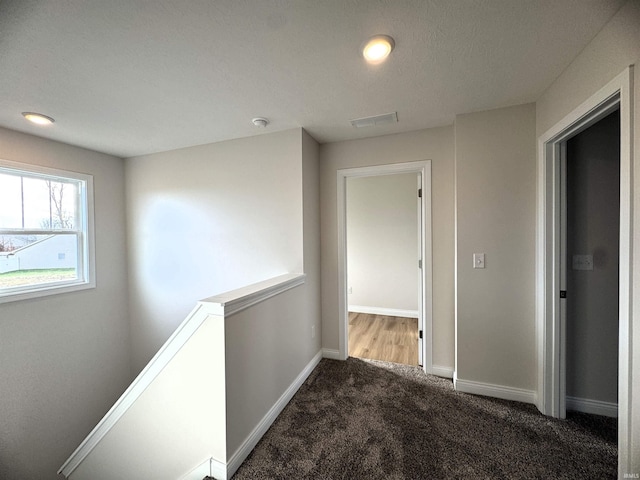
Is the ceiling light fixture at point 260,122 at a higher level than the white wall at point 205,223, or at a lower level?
higher

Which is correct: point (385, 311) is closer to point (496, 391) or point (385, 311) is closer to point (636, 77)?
point (496, 391)

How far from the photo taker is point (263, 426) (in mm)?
1722

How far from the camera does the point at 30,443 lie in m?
2.42

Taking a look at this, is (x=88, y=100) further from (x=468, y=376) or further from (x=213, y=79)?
(x=468, y=376)

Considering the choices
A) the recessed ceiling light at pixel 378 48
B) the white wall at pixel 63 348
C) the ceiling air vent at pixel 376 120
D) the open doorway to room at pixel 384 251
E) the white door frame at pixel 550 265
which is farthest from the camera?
the open doorway to room at pixel 384 251

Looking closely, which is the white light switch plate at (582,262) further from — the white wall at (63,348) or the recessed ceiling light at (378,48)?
the white wall at (63,348)

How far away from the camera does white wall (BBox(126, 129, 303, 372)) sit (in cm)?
252

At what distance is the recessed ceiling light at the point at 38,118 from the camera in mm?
2074

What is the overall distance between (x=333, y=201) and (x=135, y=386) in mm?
2303

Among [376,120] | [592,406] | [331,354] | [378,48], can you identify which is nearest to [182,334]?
[331,354]

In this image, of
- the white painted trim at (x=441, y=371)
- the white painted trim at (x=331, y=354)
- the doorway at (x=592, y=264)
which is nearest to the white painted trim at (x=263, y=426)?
the white painted trim at (x=331, y=354)

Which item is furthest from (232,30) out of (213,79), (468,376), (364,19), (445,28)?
(468,376)

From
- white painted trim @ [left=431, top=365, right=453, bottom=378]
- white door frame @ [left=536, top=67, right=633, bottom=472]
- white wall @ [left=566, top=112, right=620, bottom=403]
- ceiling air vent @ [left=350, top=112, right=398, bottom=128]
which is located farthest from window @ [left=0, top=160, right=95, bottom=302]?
white wall @ [left=566, top=112, right=620, bottom=403]

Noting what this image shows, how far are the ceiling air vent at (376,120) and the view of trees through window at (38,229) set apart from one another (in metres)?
3.27
